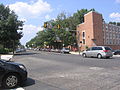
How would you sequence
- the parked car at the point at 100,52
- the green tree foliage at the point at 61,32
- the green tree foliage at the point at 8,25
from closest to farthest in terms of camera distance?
the parked car at the point at 100,52
the green tree foliage at the point at 8,25
the green tree foliage at the point at 61,32

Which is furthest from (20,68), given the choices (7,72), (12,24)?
(12,24)

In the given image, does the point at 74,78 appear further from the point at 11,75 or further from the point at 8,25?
the point at 8,25

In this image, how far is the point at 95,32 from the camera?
192ft

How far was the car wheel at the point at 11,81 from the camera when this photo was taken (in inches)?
264

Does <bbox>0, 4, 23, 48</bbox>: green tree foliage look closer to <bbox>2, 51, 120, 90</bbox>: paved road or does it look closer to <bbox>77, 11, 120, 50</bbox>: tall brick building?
<bbox>77, 11, 120, 50</bbox>: tall brick building

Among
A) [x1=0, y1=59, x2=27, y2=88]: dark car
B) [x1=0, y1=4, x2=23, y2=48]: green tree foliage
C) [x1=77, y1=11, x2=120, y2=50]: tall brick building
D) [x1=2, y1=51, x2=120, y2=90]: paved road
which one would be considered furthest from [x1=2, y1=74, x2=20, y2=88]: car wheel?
[x1=77, y1=11, x2=120, y2=50]: tall brick building

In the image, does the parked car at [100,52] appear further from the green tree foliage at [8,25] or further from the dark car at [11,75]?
the green tree foliage at [8,25]

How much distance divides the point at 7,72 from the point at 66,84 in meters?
2.48

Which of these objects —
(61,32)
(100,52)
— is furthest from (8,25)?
(61,32)

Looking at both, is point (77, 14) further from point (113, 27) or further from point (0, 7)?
point (0, 7)

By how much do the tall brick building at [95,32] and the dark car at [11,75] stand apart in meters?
47.4

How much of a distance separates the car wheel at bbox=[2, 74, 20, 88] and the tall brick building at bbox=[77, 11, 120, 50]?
4754 centimetres

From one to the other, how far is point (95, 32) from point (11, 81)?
53.9 m

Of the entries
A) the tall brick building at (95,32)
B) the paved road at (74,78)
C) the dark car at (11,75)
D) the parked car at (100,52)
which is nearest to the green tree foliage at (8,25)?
the tall brick building at (95,32)
